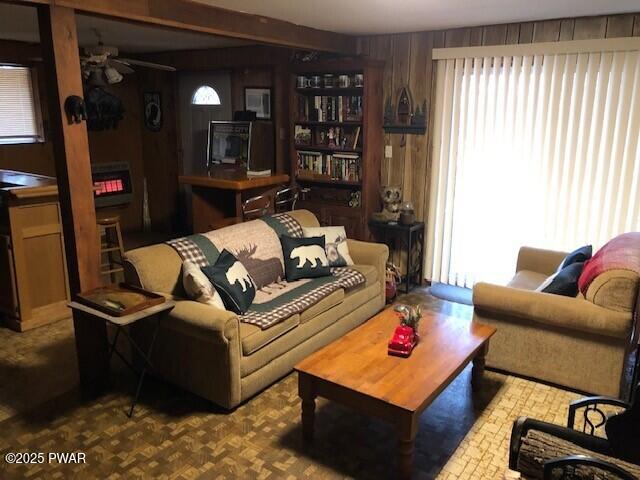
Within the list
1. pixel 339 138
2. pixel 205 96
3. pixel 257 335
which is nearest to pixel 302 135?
pixel 339 138

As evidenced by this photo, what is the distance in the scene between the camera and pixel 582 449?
6.94 ft

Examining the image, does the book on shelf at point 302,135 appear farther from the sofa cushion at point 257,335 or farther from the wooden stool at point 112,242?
the sofa cushion at point 257,335

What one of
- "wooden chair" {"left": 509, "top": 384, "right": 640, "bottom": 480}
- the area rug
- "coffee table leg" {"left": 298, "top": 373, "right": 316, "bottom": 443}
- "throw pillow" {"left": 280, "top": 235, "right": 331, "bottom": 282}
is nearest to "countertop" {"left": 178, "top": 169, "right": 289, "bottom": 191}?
"throw pillow" {"left": 280, "top": 235, "right": 331, "bottom": 282}

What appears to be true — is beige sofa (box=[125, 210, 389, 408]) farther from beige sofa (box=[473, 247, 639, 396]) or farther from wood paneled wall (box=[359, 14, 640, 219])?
wood paneled wall (box=[359, 14, 640, 219])

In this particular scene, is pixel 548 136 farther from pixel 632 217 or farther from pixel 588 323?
pixel 588 323

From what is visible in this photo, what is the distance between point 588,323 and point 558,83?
207cm

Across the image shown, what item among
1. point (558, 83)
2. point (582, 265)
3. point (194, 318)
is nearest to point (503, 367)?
point (582, 265)

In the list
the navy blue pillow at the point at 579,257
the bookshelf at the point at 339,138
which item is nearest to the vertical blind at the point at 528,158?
the bookshelf at the point at 339,138

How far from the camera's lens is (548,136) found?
4312 millimetres

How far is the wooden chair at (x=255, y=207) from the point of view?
487 cm

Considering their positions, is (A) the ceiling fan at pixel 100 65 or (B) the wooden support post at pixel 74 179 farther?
(A) the ceiling fan at pixel 100 65

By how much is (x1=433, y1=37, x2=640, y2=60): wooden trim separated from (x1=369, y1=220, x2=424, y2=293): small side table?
1530mm

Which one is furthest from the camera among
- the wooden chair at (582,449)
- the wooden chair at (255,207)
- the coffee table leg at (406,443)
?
the wooden chair at (255,207)

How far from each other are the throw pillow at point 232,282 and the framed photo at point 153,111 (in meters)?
4.16
